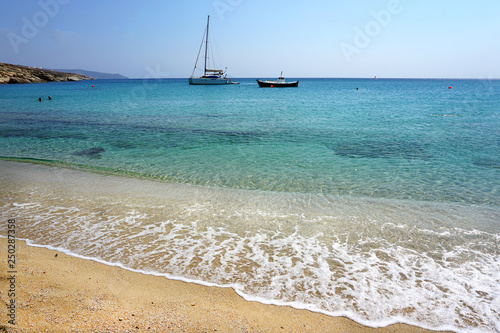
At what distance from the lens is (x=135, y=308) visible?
13.1ft

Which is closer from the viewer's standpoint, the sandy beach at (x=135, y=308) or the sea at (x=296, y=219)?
the sandy beach at (x=135, y=308)

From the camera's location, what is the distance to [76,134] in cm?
1928

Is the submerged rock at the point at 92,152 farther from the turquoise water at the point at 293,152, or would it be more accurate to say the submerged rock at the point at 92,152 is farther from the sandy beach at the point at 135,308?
the sandy beach at the point at 135,308

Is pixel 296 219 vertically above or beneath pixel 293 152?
beneath

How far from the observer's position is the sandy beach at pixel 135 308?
3.65 metres

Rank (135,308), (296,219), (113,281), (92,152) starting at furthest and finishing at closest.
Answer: (92,152) → (296,219) → (113,281) → (135,308)

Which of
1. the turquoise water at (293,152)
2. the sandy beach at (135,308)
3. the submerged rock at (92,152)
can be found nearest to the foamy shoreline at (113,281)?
the sandy beach at (135,308)

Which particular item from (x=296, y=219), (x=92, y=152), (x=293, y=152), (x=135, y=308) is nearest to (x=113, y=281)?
(x=135, y=308)

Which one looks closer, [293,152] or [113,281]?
[113,281]

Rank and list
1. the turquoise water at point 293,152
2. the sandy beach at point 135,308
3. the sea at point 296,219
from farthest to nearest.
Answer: the turquoise water at point 293,152, the sea at point 296,219, the sandy beach at point 135,308

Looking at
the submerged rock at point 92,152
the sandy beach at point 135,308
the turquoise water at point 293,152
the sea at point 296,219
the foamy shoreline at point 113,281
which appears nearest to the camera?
the sandy beach at point 135,308

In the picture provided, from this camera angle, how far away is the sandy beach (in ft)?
12.0

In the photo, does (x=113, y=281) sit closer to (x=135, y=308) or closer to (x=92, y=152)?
(x=135, y=308)

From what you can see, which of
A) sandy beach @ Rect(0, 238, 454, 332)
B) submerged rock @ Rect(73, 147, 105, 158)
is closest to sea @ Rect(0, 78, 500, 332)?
submerged rock @ Rect(73, 147, 105, 158)
